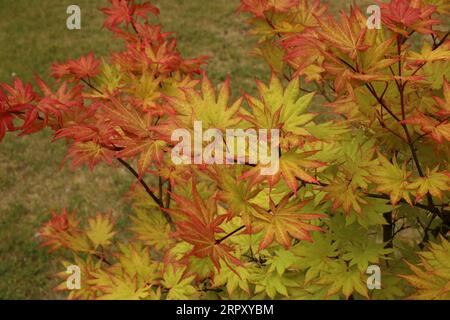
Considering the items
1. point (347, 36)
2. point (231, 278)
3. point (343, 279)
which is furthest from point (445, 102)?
point (231, 278)

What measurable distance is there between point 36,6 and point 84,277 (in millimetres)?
6116

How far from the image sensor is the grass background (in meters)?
4.18

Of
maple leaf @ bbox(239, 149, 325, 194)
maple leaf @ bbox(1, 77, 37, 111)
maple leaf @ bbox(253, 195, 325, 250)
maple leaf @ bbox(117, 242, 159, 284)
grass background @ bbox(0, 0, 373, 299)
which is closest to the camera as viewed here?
maple leaf @ bbox(239, 149, 325, 194)

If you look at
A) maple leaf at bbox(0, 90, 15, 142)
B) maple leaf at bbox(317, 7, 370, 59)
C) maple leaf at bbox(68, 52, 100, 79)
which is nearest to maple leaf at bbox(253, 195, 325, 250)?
maple leaf at bbox(317, 7, 370, 59)

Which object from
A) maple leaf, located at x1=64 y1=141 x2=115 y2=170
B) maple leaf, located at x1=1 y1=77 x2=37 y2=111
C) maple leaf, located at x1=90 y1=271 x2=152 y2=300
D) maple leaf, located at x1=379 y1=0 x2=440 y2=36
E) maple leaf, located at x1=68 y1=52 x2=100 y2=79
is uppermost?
maple leaf, located at x1=68 y1=52 x2=100 y2=79

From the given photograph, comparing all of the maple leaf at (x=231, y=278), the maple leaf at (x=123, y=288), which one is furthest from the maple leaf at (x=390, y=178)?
the maple leaf at (x=123, y=288)

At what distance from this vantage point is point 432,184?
5.22 feet

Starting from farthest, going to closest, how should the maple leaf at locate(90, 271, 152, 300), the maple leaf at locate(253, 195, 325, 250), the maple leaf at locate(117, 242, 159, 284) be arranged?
1. the maple leaf at locate(117, 242, 159, 284)
2. the maple leaf at locate(90, 271, 152, 300)
3. the maple leaf at locate(253, 195, 325, 250)

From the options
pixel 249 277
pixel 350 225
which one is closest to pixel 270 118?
pixel 350 225

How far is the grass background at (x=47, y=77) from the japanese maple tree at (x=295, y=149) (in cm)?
181

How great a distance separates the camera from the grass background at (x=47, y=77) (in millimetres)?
4176

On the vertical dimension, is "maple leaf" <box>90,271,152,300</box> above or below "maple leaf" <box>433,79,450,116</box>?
below

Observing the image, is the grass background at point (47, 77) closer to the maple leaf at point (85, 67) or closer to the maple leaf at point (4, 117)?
the maple leaf at point (85, 67)

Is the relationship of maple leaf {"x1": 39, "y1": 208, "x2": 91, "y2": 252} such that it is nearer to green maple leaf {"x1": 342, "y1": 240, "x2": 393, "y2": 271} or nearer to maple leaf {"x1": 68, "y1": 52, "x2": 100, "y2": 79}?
maple leaf {"x1": 68, "y1": 52, "x2": 100, "y2": 79}
